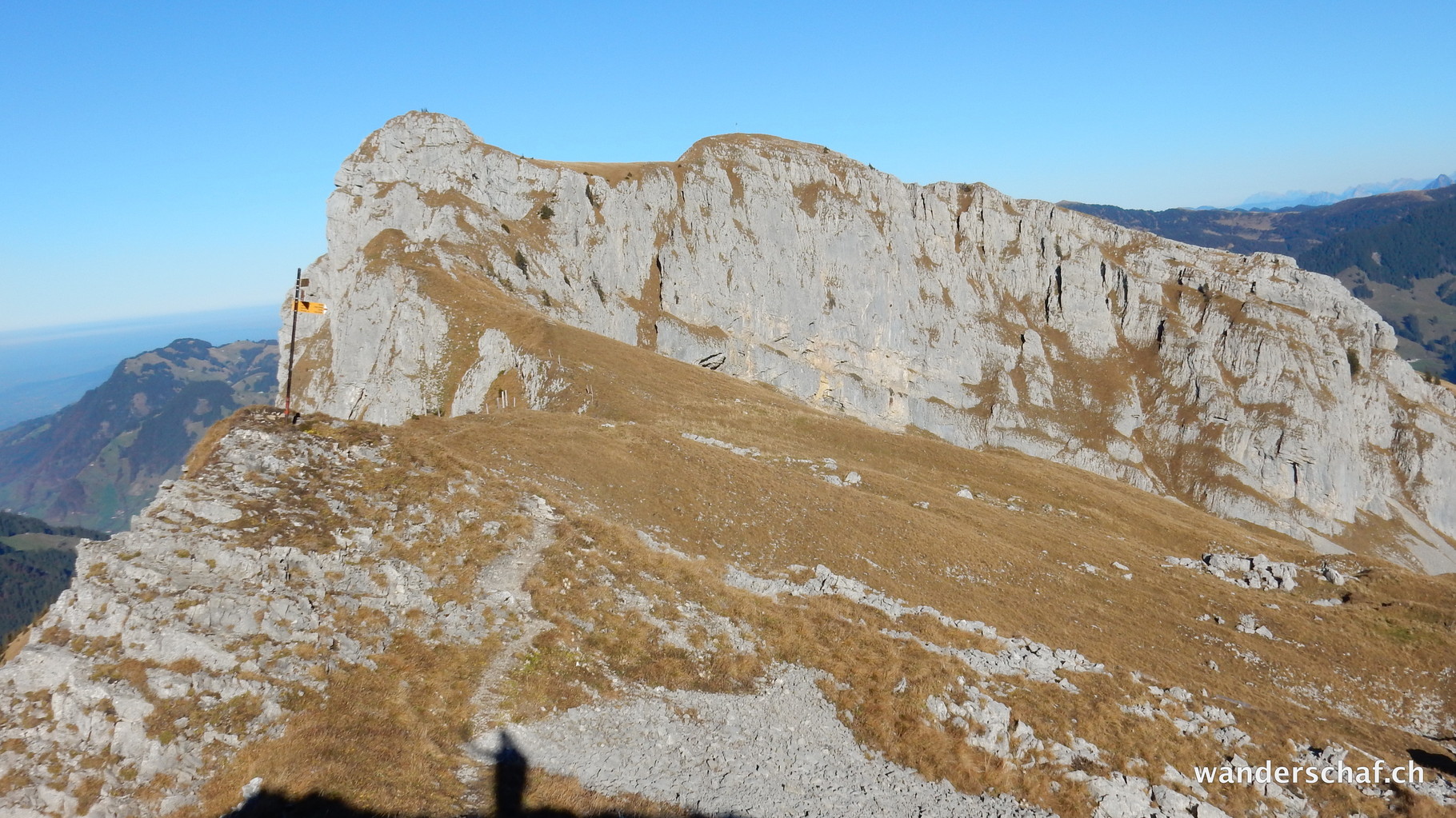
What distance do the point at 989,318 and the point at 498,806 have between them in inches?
5869

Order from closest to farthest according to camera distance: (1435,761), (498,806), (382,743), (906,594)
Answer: (498,806) → (382,743) → (1435,761) → (906,594)

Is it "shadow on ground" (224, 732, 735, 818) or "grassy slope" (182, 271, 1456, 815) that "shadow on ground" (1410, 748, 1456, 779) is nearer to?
"grassy slope" (182, 271, 1456, 815)

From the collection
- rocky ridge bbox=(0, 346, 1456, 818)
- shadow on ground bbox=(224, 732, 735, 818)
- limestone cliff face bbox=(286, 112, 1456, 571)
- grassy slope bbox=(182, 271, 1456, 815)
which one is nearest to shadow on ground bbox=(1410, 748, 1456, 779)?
grassy slope bbox=(182, 271, 1456, 815)

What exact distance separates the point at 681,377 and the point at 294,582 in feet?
164

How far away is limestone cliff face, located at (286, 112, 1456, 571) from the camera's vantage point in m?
110

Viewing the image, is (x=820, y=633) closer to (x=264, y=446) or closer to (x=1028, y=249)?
(x=264, y=446)

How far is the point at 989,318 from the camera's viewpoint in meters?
146

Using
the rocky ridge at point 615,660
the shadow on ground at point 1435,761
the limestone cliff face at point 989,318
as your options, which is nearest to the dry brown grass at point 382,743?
the rocky ridge at point 615,660

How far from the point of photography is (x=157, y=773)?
13.0 m

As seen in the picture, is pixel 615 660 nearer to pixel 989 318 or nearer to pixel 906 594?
pixel 906 594

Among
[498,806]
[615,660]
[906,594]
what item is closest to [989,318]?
[906,594]

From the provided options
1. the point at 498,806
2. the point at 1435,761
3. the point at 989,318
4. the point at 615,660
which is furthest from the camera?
the point at 989,318

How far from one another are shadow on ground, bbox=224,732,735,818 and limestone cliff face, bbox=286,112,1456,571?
8414 cm

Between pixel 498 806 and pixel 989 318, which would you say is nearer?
pixel 498 806
